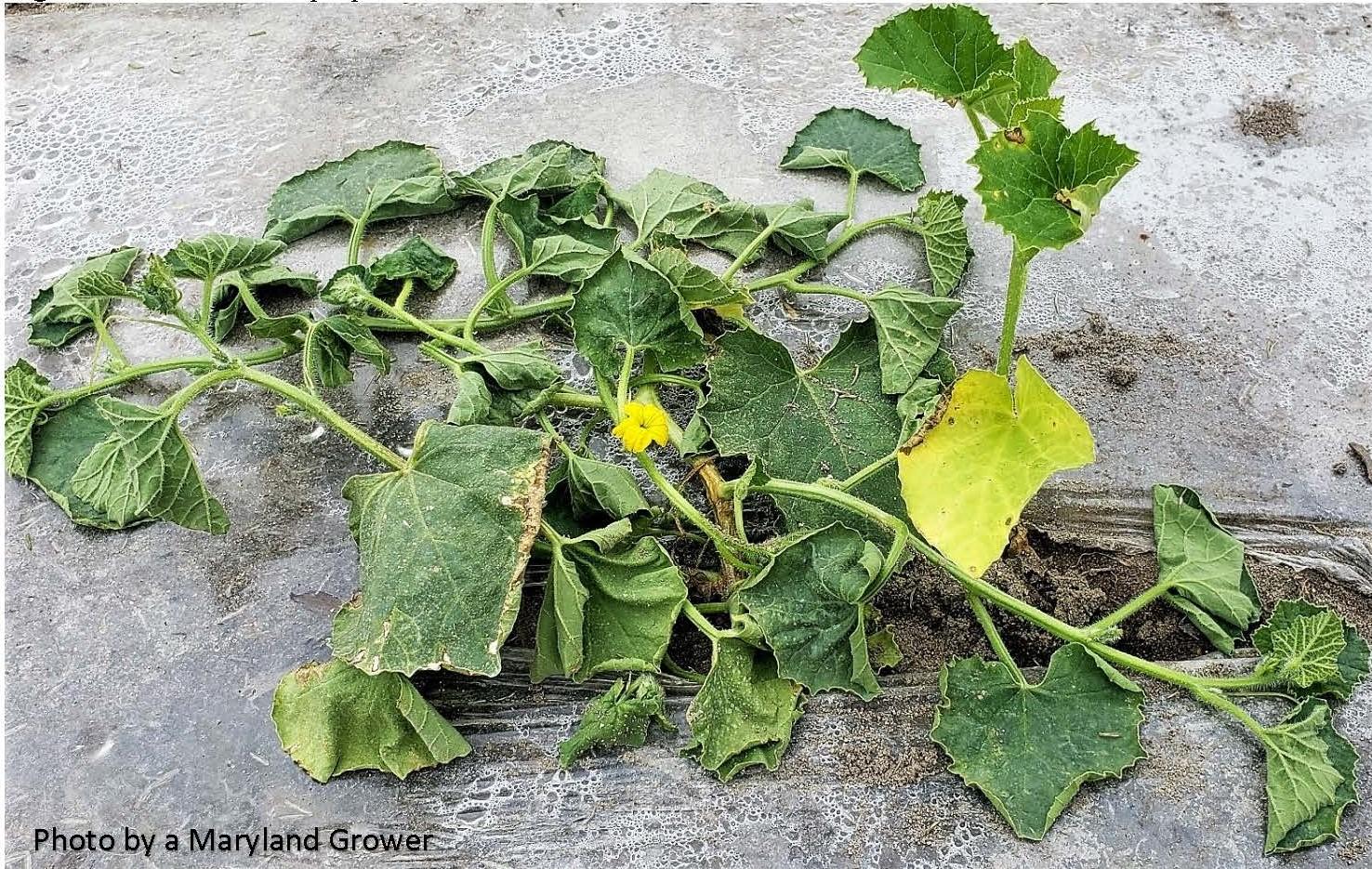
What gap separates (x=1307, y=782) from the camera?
1.50m

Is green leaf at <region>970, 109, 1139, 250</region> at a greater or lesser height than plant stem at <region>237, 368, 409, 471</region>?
greater

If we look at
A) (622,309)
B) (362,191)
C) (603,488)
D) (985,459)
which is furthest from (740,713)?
(362,191)

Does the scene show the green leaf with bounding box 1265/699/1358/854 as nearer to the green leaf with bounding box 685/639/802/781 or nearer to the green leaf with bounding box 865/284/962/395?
the green leaf with bounding box 685/639/802/781

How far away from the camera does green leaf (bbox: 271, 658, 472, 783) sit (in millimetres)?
1573

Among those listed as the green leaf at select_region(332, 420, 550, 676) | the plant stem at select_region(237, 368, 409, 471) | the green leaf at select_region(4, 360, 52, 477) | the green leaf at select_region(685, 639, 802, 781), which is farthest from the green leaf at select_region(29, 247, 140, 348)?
the green leaf at select_region(685, 639, 802, 781)

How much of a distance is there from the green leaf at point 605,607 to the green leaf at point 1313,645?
32.0 inches

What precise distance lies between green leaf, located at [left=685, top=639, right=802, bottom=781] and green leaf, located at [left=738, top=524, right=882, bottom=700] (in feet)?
0.19

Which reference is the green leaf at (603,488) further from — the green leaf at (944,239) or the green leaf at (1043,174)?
the green leaf at (944,239)

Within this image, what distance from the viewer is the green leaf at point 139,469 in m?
1.71

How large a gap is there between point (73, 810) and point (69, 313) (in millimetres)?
997

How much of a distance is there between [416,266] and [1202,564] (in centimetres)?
147

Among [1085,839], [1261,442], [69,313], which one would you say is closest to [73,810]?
[69,313]

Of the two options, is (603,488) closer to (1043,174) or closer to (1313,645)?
(1043,174)

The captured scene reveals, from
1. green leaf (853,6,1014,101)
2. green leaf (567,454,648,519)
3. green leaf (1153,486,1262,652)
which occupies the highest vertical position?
green leaf (853,6,1014,101)
